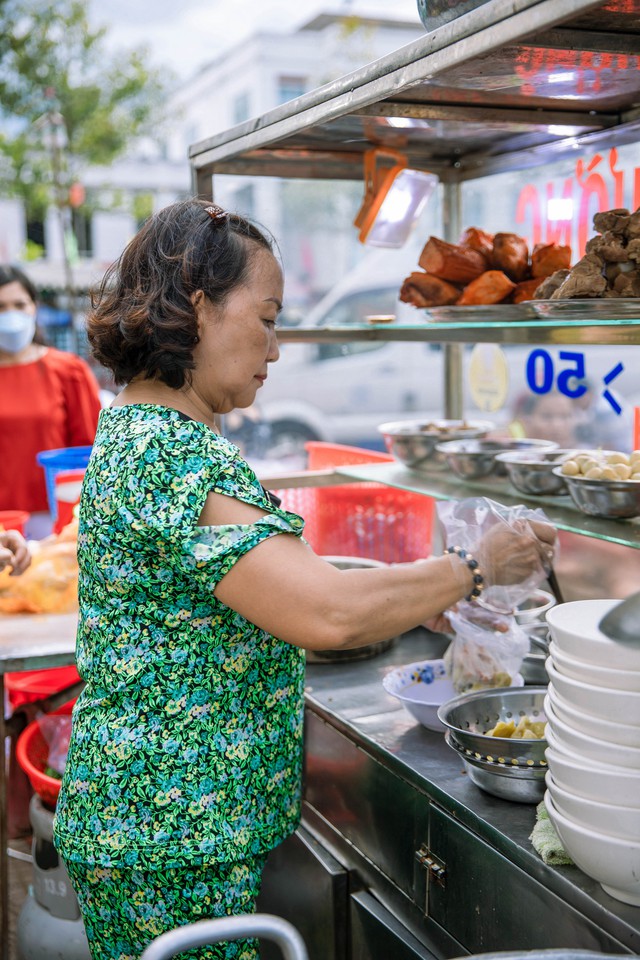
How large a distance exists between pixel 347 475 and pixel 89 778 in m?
1.58

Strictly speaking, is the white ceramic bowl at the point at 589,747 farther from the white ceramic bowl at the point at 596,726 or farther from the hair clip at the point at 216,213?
the hair clip at the point at 216,213

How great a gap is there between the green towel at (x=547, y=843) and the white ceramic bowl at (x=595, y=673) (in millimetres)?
322

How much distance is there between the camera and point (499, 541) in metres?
1.94

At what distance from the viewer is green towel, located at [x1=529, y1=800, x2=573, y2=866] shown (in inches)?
65.1

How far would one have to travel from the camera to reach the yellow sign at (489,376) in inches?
138

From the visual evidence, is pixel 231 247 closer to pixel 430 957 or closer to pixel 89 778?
pixel 89 778

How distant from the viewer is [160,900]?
1760 millimetres

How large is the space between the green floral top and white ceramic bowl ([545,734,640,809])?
561mm

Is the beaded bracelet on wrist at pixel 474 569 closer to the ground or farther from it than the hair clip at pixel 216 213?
closer to the ground

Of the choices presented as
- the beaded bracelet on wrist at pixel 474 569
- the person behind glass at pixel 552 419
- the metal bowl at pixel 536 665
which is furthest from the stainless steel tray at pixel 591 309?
the person behind glass at pixel 552 419

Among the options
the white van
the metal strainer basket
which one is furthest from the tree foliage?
the metal strainer basket

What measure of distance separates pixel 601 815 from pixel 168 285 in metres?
1.15

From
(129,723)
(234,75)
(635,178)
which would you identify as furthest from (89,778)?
(234,75)

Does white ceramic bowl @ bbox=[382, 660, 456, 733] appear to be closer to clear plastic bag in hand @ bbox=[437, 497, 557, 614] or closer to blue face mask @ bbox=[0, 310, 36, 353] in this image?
clear plastic bag in hand @ bbox=[437, 497, 557, 614]
